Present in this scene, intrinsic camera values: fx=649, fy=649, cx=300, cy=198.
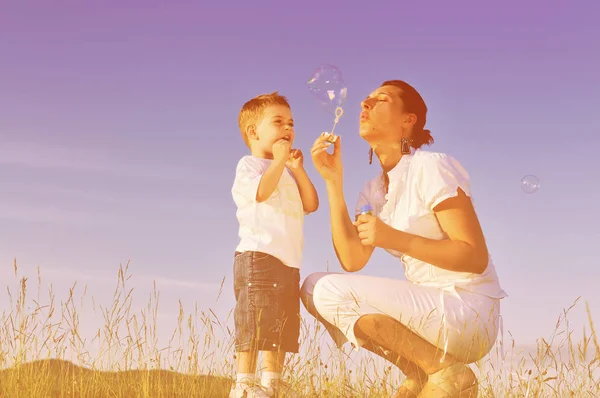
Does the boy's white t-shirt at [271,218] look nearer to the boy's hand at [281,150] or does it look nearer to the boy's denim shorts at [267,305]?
the boy's denim shorts at [267,305]

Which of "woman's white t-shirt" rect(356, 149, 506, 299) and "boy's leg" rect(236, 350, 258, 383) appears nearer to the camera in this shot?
"woman's white t-shirt" rect(356, 149, 506, 299)

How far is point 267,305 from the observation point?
478 centimetres

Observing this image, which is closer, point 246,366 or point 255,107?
point 246,366

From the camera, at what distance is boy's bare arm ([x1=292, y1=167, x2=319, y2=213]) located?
16.9 feet

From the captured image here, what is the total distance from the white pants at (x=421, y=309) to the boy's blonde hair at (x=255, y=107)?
5.44 feet

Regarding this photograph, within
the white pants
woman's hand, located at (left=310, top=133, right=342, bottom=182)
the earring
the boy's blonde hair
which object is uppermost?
the boy's blonde hair

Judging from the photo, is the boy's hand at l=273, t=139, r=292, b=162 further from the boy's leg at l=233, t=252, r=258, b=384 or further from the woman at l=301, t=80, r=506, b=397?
the boy's leg at l=233, t=252, r=258, b=384

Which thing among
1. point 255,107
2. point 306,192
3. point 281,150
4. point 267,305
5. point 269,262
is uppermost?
point 255,107

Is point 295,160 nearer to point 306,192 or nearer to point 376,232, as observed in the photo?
point 306,192

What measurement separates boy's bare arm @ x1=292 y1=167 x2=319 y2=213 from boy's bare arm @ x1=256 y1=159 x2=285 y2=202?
303mm

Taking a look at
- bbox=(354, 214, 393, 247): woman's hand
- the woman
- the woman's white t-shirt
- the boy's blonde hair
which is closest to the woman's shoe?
the woman

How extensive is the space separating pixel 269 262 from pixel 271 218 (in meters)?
0.34

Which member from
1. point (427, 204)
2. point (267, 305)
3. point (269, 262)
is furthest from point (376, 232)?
point (267, 305)

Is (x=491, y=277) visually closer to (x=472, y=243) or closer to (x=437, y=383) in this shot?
(x=472, y=243)
